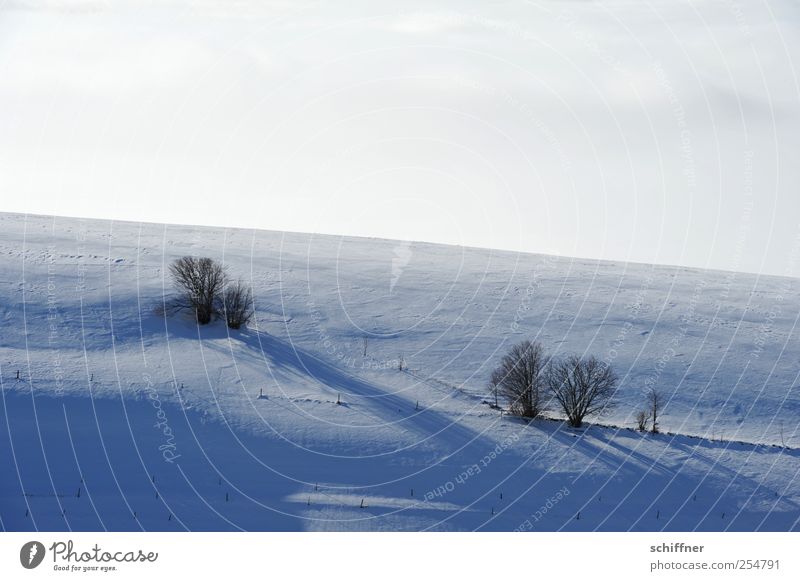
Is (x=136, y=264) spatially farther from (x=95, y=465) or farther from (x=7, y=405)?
(x=95, y=465)

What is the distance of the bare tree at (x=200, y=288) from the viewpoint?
47156 millimetres

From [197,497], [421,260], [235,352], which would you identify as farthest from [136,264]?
[197,497]

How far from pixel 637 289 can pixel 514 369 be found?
33.8 m

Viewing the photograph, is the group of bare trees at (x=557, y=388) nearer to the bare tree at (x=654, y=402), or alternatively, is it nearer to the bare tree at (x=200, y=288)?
the bare tree at (x=654, y=402)

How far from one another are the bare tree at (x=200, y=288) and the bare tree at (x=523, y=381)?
15.7 m

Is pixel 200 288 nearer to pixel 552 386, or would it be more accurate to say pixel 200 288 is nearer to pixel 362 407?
pixel 362 407

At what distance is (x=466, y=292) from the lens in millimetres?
61562

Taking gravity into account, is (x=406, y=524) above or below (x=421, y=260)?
below

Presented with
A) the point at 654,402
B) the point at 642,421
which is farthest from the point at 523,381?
the point at 654,402

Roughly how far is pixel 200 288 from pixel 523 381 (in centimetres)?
1857

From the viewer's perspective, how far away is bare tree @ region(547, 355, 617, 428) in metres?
38.4

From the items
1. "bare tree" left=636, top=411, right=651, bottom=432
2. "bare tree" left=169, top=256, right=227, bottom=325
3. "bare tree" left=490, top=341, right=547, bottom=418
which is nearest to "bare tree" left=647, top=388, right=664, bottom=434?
"bare tree" left=636, top=411, right=651, bottom=432

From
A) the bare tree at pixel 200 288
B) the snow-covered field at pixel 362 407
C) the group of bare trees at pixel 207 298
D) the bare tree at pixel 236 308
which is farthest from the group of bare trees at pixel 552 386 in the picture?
the bare tree at pixel 200 288

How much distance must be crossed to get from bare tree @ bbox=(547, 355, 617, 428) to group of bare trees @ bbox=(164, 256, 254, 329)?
17030mm
